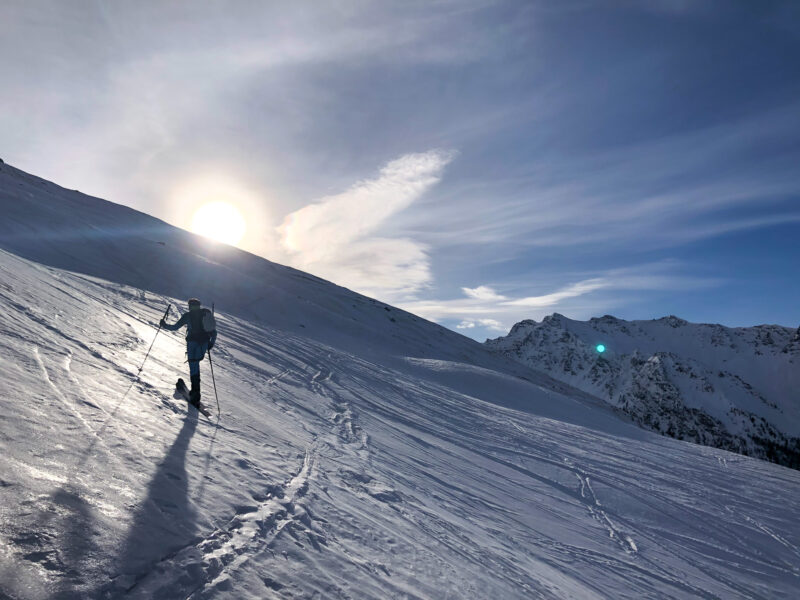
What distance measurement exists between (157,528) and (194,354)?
210 inches

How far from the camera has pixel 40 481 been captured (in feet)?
13.5

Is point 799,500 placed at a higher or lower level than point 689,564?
higher

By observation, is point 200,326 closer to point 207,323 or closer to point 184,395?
point 207,323

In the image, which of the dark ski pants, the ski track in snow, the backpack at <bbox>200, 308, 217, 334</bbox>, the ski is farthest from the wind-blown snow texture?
the backpack at <bbox>200, 308, 217, 334</bbox>

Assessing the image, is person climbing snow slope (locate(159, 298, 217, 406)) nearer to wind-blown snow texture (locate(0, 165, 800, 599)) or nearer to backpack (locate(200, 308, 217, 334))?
backpack (locate(200, 308, 217, 334))

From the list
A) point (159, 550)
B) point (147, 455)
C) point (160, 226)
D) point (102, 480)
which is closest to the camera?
point (159, 550)

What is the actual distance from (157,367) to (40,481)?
7.06m

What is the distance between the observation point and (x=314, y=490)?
6.59 m

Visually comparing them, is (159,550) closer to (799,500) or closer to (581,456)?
(581,456)

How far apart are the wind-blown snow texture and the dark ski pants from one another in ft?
2.45

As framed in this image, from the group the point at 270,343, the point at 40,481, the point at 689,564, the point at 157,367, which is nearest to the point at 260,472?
the point at 40,481

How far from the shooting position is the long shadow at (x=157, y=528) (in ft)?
11.6

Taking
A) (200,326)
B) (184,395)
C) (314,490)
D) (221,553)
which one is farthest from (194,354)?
(221,553)

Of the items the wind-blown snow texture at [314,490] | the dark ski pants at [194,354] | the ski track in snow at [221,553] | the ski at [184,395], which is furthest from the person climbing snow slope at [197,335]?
the ski track in snow at [221,553]
